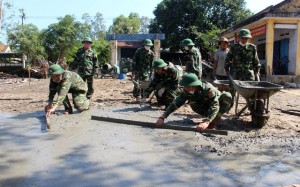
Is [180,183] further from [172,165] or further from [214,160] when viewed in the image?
[214,160]

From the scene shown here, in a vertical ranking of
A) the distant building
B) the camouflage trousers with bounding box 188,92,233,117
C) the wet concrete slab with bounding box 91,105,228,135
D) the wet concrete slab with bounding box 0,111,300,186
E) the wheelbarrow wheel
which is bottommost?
the wet concrete slab with bounding box 0,111,300,186

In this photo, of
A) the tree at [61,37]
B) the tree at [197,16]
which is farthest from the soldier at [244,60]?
the tree at [61,37]

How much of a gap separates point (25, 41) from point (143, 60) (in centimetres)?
2115

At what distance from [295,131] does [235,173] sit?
251 centimetres

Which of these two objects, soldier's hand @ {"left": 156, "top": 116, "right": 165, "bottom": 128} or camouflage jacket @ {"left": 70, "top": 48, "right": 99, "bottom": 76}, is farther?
camouflage jacket @ {"left": 70, "top": 48, "right": 99, "bottom": 76}

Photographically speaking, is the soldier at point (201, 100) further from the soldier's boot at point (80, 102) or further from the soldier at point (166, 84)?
the soldier's boot at point (80, 102)

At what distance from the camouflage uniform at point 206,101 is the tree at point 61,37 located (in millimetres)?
26682

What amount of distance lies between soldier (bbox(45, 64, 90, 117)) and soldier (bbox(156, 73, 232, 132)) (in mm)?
2039

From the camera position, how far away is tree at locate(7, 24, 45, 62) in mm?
27448

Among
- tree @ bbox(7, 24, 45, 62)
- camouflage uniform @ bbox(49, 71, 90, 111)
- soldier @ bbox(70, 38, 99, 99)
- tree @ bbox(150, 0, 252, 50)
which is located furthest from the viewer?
tree @ bbox(150, 0, 252, 50)

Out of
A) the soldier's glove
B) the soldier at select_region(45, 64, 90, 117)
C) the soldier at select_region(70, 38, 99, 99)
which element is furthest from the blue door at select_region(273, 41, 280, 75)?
the soldier at select_region(45, 64, 90, 117)

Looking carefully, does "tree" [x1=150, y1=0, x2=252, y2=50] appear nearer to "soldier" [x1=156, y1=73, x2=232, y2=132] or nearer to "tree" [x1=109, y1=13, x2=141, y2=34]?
"tree" [x1=109, y1=13, x2=141, y2=34]

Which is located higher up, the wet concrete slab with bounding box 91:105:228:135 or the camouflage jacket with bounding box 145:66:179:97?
the camouflage jacket with bounding box 145:66:179:97

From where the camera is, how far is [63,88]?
628 cm
